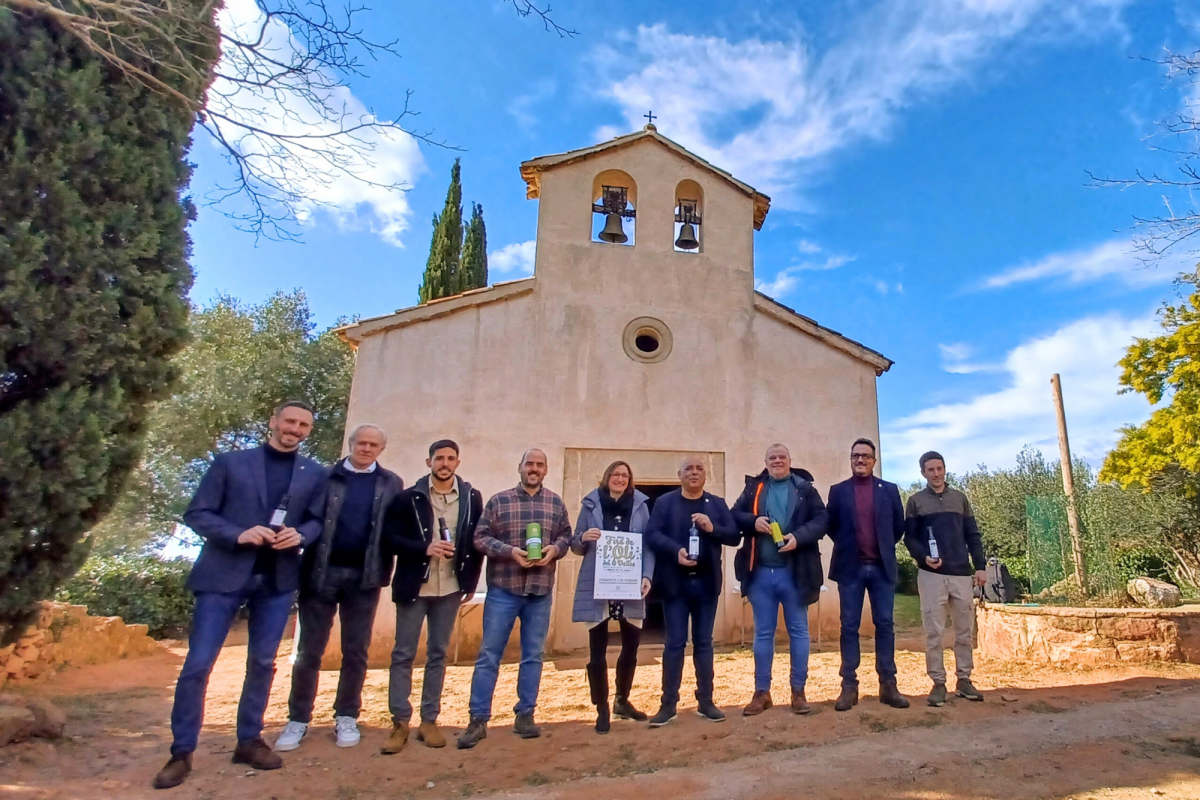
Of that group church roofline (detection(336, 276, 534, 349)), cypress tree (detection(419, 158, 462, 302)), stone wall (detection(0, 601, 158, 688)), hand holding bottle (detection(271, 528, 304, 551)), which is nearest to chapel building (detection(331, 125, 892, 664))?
church roofline (detection(336, 276, 534, 349))

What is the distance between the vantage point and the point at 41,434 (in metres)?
4.15

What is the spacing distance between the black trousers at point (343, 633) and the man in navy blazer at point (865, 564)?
11.1 ft

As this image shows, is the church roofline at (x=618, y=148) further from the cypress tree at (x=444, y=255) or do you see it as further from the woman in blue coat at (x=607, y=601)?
the cypress tree at (x=444, y=255)

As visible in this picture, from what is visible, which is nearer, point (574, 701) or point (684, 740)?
point (684, 740)

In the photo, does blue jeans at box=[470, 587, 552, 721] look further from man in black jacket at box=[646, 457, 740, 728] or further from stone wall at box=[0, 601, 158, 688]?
stone wall at box=[0, 601, 158, 688]

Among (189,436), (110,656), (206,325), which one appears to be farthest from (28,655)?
(206,325)

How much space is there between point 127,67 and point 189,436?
12.7 metres

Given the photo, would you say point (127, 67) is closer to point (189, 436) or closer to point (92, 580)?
point (92, 580)

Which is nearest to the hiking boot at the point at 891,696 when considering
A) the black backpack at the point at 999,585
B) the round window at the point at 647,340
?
the round window at the point at 647,340

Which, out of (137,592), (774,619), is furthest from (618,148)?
(137,592)

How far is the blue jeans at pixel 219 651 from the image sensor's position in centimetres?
362

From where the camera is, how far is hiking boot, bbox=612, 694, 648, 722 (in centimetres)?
478

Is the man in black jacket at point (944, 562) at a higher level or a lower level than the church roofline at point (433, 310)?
lower

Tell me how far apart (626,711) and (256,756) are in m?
2.40
